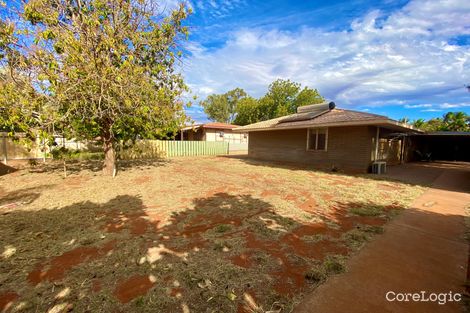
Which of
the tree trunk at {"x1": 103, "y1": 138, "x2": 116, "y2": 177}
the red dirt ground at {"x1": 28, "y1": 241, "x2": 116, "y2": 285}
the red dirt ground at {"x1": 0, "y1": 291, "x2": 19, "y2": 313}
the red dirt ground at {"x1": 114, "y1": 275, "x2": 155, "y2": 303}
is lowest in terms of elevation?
the red dirt ground at {"x1": 0, "y1": 291, "x2": 19, "y2": 313}

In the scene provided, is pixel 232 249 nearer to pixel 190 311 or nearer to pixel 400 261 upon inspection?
pixel 190 311

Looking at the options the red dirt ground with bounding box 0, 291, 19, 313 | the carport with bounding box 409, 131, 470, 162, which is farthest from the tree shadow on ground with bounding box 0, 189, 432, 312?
the carport with bounding box 409, 131, 470, 162

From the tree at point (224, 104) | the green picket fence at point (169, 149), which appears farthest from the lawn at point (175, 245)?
the tree at point (224, 104)

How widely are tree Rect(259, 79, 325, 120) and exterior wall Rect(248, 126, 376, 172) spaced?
20.2 metres

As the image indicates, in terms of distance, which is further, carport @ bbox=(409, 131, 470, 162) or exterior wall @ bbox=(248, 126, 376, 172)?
carport @ bbox=(409, 131, 470, 162)

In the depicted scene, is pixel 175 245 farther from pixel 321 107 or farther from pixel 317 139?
pixel 321 107

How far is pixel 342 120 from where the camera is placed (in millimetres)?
9594

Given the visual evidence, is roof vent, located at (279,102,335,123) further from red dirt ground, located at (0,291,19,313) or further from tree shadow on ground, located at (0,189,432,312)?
red dirt ground, located at (0,291,19,313)

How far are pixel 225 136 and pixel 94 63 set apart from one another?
60.0ft

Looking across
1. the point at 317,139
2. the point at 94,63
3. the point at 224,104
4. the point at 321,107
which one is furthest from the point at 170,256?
the point at 224,104

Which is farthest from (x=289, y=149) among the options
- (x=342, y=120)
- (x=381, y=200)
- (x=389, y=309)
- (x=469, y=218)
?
(x=389, y=309)

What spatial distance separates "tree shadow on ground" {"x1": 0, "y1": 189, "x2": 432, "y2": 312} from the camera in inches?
80.0

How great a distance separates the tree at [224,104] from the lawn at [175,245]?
1663 inches

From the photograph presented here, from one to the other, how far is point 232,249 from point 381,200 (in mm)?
4642
